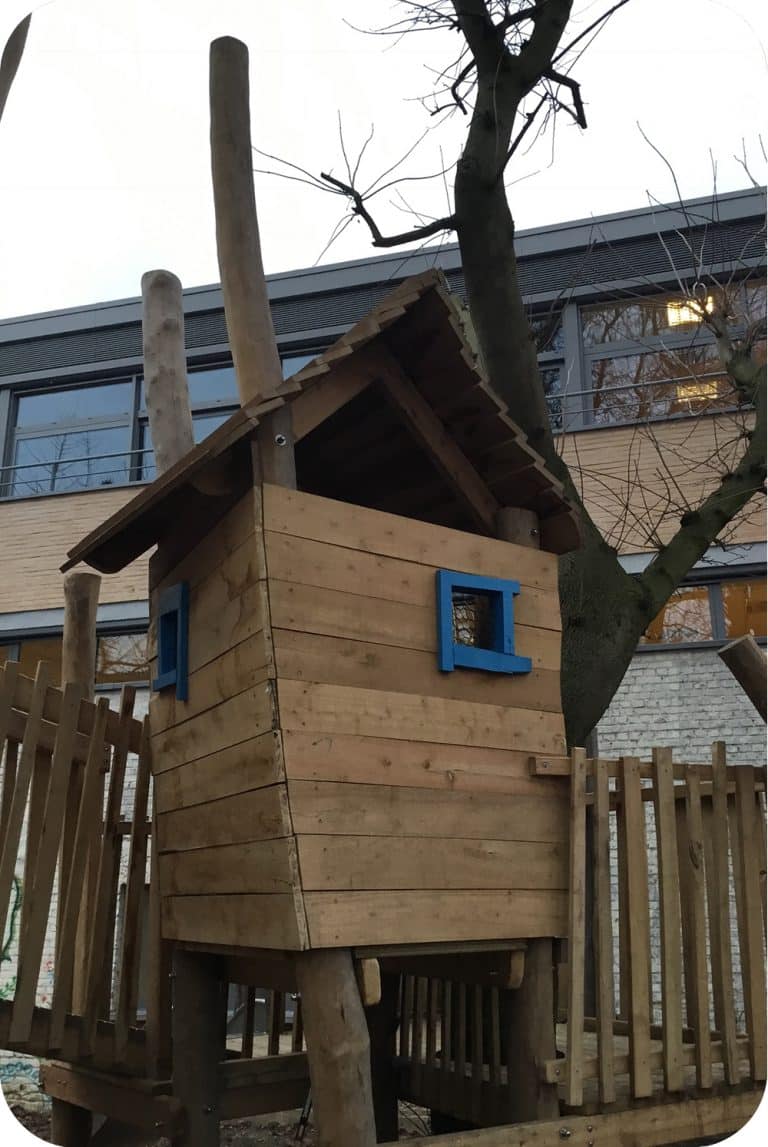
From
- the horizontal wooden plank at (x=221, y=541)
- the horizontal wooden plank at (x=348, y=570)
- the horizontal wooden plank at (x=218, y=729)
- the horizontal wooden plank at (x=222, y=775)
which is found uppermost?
the horizontal wooden plank at (x=221, y=541)

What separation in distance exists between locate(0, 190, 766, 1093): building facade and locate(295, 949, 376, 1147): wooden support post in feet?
20.6

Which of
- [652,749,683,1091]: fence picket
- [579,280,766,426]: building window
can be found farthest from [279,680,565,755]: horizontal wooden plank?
[579,280,766,426]: building window

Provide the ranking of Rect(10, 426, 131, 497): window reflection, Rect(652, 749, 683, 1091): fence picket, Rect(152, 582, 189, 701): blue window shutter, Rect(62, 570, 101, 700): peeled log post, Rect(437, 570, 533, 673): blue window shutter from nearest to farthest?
Rect(437, 570, 533, 673): blue window shutter, Rect(652, 749, 683, 1091): fence picket, Rect(152, 582, 189, 701): blue window shutter, Rect(62, 570, 101, 700): peeled log post, Rect(10, 426, 131, 497): window reflection

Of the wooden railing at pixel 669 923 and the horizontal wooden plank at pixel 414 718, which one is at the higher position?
the horizontal wooden plank at pixel 414 718

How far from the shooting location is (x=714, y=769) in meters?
4.14

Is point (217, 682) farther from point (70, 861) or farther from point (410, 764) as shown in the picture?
point (70, 861)

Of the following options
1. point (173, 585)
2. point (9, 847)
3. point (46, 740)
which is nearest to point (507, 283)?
point (173, 585)

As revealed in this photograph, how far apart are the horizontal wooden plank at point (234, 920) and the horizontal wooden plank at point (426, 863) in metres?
0.14

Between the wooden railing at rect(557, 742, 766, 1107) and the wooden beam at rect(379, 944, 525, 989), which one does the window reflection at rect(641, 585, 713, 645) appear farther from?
the wooden beam at rect(379, 944, 525, 989)

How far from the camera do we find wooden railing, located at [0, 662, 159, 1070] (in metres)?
3.82

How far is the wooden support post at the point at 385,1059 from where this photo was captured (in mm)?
5020

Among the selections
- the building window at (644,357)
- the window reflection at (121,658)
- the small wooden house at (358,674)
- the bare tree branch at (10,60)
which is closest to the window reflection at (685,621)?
the building window at (644,357)

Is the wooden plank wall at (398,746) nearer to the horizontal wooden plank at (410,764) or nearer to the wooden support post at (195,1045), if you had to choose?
the horizontal wooden plank at (410,764)

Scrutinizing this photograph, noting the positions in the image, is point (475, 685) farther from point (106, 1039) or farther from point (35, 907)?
point (106, 1039)
